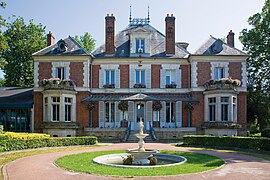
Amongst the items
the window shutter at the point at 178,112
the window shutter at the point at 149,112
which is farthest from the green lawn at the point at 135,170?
the window shutter at the point at 178,112

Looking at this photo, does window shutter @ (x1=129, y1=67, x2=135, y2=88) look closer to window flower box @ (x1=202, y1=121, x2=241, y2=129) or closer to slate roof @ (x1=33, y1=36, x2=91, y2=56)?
slate roof @ (x1=33, y1=36, x2=91, y2=56)

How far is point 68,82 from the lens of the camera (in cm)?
2603

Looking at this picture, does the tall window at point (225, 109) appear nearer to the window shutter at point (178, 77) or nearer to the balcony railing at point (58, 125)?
the window shutter at point (178, 77)

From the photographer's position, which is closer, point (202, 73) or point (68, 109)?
point (68, 109)

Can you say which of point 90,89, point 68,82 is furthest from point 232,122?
point 68,82

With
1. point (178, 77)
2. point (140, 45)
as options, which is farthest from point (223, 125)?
point (140, 45)

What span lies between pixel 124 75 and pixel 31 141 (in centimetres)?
1148

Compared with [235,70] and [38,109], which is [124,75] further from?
[235,70]

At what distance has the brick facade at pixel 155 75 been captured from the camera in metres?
27.3

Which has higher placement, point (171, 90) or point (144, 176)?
point (171, 90)

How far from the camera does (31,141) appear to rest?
18.4m

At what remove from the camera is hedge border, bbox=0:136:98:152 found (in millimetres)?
16597

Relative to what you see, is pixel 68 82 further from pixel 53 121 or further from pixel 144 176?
pixel 144 176

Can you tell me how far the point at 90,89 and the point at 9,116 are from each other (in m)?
8.31
